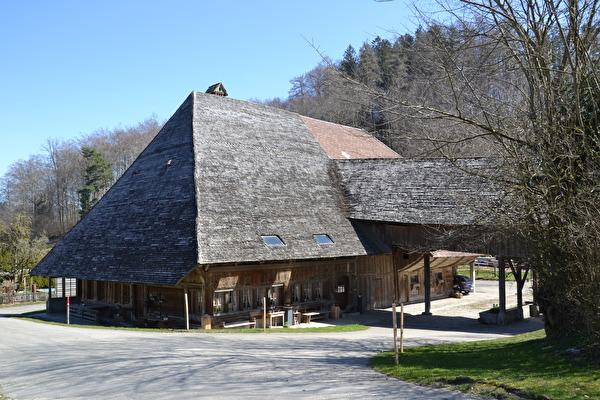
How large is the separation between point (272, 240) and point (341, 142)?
1454 centimetres

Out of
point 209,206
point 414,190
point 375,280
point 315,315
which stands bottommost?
point 315,315

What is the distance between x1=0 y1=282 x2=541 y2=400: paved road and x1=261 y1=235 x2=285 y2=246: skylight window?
3827 millimetres

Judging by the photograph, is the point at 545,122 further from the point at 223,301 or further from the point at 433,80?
the point at 223,301

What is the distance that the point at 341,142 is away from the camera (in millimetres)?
33594

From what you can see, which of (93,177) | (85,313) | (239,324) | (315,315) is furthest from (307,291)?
(93,177)

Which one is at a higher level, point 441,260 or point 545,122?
point 545,122

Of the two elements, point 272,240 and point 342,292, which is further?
point 342,292

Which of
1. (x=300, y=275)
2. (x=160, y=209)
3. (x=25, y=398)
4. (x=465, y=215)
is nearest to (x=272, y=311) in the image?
(x=300, y=275)

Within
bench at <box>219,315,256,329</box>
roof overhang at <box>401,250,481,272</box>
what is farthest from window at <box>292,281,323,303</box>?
roof overhang at <box>401,250,481,272</box>

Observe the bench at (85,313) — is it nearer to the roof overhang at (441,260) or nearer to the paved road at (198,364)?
the paved road at (198,364)

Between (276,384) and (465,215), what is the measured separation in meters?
13.7

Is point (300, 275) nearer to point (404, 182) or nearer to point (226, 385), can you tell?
point (404, 182)

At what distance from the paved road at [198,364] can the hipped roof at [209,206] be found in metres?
2.98

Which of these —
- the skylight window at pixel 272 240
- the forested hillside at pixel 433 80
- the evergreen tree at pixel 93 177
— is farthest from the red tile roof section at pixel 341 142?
the evergreen tree at pixel 93 177
